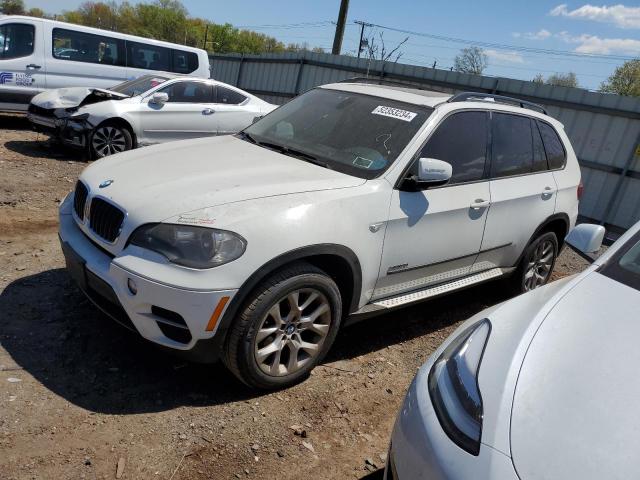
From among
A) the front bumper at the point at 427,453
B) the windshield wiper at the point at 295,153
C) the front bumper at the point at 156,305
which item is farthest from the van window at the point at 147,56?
the front bumper at the point at 427,453

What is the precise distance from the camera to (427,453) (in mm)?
1770

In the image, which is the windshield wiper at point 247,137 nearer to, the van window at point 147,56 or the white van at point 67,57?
the white van at point 67,57

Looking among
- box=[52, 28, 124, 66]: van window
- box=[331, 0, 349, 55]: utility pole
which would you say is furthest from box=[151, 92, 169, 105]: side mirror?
box=[331, 0, 349, 55]: utility pole

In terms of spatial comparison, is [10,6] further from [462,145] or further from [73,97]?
[462,145]

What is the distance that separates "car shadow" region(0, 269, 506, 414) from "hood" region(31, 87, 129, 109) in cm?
509

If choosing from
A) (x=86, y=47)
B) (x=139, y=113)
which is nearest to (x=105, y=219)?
(x=139, y=113)

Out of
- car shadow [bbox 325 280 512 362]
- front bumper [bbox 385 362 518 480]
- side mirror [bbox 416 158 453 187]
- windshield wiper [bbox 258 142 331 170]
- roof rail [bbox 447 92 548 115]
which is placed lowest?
car shadow [bbox 325 280 512 362]

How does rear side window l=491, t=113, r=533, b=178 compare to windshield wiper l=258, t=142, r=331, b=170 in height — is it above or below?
above

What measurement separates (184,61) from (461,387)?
38.3 feet

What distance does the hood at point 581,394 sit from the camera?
1.56 meters

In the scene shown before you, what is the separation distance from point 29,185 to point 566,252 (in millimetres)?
7026

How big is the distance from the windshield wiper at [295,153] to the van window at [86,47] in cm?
815

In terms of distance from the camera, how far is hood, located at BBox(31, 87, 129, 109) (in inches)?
322

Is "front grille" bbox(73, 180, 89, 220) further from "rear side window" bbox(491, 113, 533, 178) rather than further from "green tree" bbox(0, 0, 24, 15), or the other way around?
"green tree" bbox(0, 0, 24, 15)
